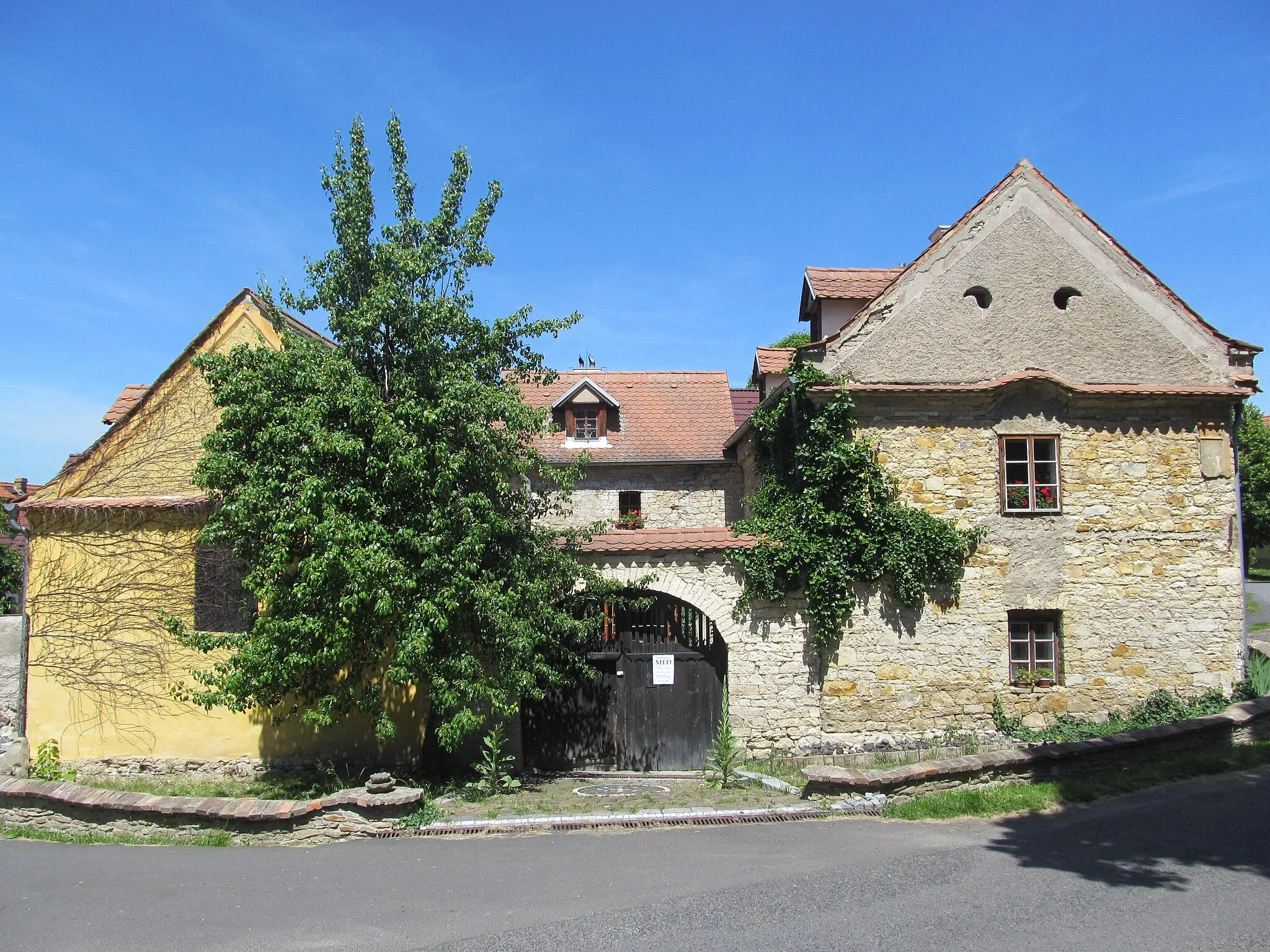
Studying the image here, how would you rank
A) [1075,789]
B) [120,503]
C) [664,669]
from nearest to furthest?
[1075,789]
[120,503]
[664,669]

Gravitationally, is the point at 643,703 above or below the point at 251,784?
above

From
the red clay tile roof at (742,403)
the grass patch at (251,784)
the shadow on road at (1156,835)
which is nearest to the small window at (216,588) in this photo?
the grass patch at (251,784)

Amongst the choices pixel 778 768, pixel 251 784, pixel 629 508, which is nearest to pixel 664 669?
pixel 778 768

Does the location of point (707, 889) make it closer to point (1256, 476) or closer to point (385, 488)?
point (385, 488)

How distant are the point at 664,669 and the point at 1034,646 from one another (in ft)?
18.7

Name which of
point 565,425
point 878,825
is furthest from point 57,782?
point 565,425

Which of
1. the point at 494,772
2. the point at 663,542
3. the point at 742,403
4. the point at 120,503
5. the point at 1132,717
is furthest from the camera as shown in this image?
the point at 742,403

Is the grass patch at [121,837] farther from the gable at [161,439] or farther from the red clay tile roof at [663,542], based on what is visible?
the red clay tile roof at [663,542]

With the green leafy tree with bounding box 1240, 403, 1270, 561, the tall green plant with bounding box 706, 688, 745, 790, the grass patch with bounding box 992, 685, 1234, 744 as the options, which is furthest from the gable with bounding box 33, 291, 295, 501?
the green leafy tree with bounding box 1240, 403, 1270, 561

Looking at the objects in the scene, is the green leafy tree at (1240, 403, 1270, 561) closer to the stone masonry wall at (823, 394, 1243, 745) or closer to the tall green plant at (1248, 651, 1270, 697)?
the tall green plant at (1248, 651, 1270, 697)

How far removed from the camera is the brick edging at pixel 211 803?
9938mm

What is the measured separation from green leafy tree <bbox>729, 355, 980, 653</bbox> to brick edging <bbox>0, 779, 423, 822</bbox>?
19.0 ft

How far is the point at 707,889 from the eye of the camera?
7.86m

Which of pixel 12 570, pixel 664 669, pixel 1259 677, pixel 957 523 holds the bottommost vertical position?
pixel 1259 677
